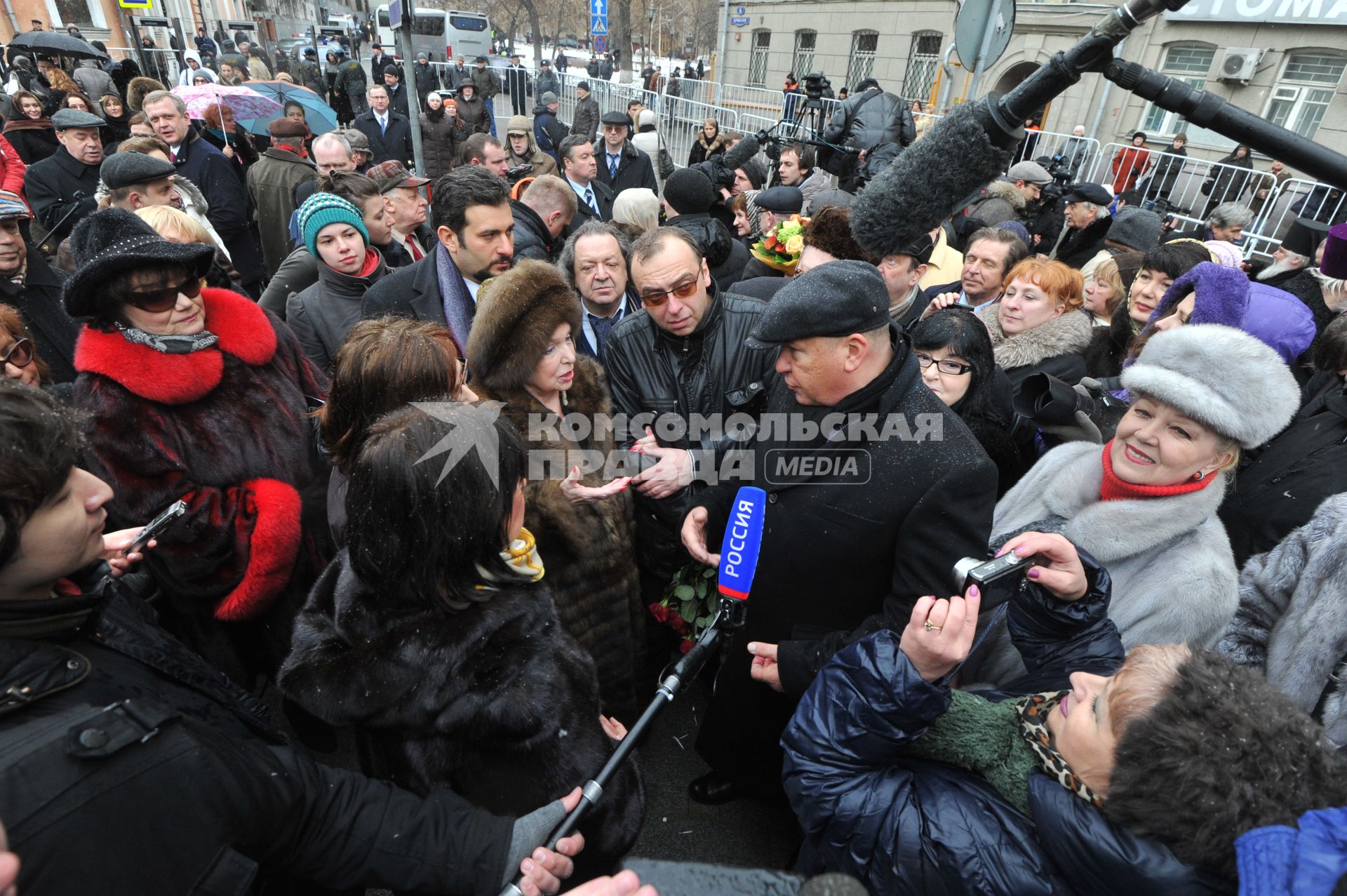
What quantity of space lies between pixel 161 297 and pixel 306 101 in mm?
6484

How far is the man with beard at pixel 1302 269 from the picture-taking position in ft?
11.8

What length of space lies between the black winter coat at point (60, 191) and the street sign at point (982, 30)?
19.2 feet

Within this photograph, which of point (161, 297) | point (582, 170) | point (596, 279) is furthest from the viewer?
point (582, 170)

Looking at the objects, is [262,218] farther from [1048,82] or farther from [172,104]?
[1048,82]

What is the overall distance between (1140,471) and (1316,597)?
0.56m

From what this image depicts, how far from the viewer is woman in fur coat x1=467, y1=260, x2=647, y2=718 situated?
2266 mm

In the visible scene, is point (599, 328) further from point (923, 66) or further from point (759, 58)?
point (759, 58)

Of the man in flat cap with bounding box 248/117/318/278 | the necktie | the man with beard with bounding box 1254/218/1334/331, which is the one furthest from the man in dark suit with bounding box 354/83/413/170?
the man with beard with bounding box 1254/218/1334/331

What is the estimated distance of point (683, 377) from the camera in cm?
291

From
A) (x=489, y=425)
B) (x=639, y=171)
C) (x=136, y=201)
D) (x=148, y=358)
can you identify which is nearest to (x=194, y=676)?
(x=489, y=425)

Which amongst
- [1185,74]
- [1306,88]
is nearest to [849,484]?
[1306,88]

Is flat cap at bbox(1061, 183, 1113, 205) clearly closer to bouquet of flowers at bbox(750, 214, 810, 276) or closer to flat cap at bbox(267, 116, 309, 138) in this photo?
bouquet of flowers at bbox(750, 214, 810, 276)

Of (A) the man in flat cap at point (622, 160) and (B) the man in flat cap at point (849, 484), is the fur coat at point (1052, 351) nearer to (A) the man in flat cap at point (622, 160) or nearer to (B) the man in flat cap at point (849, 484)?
(B) the man in flat cap at point (849, 484)

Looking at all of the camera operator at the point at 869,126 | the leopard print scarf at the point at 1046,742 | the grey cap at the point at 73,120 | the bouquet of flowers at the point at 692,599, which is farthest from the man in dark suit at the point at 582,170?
the leopard print scarf at the point at 1046,742
